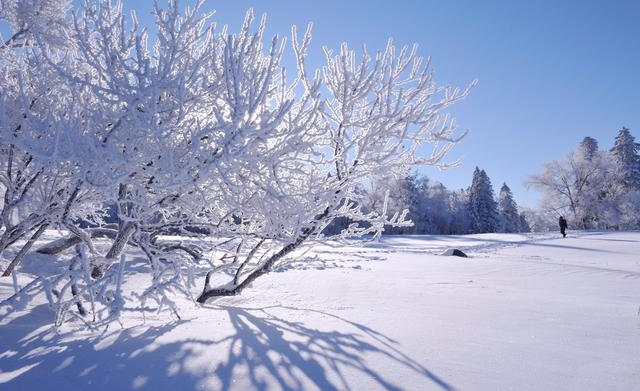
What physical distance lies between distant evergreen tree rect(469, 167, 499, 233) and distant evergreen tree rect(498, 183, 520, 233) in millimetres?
7206

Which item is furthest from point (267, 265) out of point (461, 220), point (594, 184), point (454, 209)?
point (454, 209)

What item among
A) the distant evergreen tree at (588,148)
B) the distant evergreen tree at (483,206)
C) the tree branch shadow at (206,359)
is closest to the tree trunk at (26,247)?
the tree branch shadow at (206,359)

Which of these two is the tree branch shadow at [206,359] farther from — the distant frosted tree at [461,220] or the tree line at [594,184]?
the distant frosted tree at [461,220]

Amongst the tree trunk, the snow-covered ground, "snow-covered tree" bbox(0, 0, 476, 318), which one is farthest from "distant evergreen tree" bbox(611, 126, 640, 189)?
the tree trunk

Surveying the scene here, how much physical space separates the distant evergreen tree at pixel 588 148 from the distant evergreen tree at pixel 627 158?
165 centimetres

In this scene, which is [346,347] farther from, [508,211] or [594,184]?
[508,211]

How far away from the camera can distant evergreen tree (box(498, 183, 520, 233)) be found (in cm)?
5831

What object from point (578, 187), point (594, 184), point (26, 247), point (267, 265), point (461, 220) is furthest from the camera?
point (461, 220)

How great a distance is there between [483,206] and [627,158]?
16858mm

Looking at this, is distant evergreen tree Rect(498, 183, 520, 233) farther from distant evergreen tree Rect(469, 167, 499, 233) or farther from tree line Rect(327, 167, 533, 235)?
distant evergreen tree Rect(469, 167, 499, 233)

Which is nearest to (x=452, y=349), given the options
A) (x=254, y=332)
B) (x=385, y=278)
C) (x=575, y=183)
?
(x=254, y=332)

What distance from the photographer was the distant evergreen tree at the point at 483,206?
5138 centimetres

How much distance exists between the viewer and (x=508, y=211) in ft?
198

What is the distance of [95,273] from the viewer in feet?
16.1
